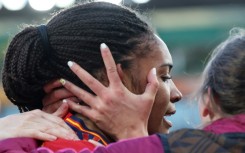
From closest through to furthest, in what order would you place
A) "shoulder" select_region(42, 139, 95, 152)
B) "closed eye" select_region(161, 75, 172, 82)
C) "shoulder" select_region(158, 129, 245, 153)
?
"shoulder" select_region(158, 129, 245, 153) < "shoulder" select_region(42, 139, 95, 152) < "closed eye" select_region(161, 75, 172, 82)

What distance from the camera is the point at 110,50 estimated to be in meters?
1.76

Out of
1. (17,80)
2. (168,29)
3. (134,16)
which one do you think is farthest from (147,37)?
(168,29)

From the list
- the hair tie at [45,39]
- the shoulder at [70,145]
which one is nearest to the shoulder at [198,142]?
the shoulder at [70,145]

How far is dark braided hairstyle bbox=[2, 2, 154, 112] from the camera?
1.76 meters

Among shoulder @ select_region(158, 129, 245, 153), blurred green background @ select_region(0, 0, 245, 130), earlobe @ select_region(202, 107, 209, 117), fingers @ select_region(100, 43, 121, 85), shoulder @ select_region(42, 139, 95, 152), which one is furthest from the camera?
blurred green background @ select_region(0, 0, 245, 130)

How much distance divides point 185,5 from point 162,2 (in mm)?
540

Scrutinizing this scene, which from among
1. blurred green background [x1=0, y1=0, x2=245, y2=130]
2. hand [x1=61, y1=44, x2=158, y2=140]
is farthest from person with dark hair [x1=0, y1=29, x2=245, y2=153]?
blurred green background [x1=0, y1=0, x2=245, y2=130]

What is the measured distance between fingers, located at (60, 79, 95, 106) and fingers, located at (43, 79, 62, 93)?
0.8 inches

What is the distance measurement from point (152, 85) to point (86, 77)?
0.19 metres

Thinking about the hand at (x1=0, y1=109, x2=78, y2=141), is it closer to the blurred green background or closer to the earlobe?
the earlobe

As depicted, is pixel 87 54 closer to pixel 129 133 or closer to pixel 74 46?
pixel 74 46

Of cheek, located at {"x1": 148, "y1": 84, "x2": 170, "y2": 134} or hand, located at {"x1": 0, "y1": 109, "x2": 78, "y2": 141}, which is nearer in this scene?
hand, located at {"x1": 0, "y1": 109, "x2": 78, "y2": 141}

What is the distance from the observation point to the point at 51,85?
1.79m

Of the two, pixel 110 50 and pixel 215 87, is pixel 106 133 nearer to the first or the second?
pixel 110 50
